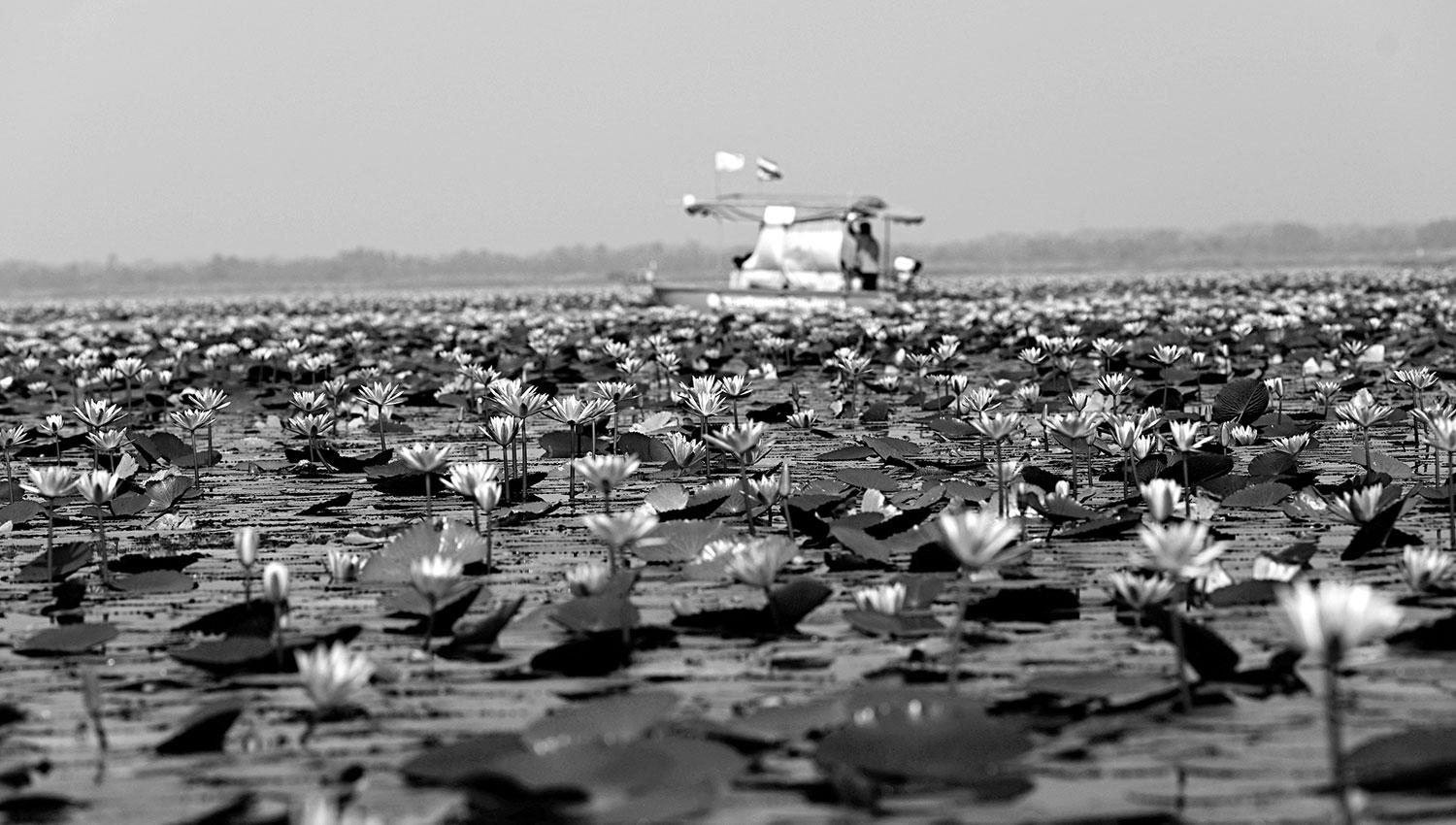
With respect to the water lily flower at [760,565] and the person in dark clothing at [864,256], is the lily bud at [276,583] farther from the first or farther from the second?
the person in dark clothing at [864,256]

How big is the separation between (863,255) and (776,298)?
269 inches

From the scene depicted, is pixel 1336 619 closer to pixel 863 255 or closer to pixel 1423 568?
pixel 1423 568

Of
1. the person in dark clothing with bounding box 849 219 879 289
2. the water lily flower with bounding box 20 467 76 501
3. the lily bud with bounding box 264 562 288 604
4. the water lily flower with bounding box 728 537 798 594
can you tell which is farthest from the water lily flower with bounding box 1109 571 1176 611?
the person in dark clothing with bounding box 849 219 879 289

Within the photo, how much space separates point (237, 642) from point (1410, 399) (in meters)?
7.77

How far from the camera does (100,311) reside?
114ft

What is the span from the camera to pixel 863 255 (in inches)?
1297

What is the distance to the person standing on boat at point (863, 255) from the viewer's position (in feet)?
102

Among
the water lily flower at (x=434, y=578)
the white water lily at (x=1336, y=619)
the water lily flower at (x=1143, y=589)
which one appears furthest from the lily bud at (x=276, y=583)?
the white water lily at (x=1336, y=619)

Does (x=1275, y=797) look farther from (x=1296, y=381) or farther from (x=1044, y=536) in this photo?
(x=1296, y=381)

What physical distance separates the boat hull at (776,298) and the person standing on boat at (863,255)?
4.10 metres

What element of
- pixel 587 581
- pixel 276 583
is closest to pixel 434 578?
pixel 276 583

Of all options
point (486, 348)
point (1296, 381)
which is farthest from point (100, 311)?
point (1296, 381)

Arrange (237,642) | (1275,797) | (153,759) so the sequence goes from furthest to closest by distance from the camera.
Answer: (237,642) < (153,759) < (1275,797)

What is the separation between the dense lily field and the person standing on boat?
930 inches
